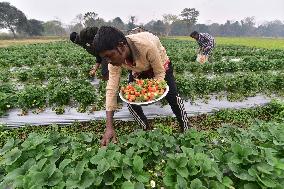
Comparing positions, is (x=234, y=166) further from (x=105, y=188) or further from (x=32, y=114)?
(x=32, y=114)

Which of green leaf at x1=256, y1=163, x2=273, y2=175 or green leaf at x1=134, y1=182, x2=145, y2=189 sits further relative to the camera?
green leaf at x1=256, y1=163, x2=273, y2=175

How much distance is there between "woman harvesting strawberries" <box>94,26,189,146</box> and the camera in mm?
2996

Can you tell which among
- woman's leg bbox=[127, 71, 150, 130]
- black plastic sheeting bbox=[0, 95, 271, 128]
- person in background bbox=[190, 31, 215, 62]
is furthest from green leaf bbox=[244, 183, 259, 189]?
person in background bbox=[190, 31, 215, 62]

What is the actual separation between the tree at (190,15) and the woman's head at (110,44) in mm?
69698

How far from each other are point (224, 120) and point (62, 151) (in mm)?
4199

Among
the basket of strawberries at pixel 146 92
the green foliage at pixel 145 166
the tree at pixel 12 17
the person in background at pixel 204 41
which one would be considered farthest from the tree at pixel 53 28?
the green foliage at pixel 145 166

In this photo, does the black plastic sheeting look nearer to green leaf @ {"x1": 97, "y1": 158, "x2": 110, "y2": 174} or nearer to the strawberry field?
the strawberry field

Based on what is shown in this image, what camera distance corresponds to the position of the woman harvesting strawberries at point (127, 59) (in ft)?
9.83

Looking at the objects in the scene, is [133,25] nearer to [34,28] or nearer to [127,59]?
[34,28]

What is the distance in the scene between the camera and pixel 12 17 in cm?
5612

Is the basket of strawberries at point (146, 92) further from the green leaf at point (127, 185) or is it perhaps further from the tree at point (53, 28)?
the tree at point (53, 28)

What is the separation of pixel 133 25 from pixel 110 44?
69.1 metres

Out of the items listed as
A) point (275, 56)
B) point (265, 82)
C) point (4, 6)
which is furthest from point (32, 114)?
point (4, 6)

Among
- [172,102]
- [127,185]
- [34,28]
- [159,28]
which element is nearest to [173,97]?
[172,102]
